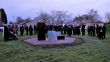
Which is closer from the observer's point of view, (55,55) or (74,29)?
(55,55)

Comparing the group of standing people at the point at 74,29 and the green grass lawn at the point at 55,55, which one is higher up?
the group of standing people at the point at 74,29

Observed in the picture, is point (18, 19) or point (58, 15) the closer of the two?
point (58, 15)

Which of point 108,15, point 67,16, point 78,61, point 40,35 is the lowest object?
point 78,61

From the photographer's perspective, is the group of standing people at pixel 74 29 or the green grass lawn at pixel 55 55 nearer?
the green grass lawn at pixel 55 55

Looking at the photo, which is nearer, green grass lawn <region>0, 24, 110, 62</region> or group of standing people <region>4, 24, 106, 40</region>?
green grass lawn <region>0, 24, 110, 62</region>

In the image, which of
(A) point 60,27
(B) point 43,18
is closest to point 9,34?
(A) point 60,27

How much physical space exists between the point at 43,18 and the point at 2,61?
104 feet

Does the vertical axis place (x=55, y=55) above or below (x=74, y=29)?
below

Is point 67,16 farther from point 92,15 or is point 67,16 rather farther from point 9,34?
point 92,15

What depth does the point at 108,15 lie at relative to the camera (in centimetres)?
6303

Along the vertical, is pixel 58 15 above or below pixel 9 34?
above

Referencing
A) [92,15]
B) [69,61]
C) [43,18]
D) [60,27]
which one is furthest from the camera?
[92,15]

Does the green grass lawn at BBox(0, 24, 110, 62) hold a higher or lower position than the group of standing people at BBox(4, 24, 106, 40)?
lower

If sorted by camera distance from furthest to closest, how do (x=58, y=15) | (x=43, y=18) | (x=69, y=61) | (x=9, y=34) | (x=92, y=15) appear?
1. (x=92, y=15)
2. (x=43, y=18)
3. (x=58, y=15)
4. (x=9, y=34)
5. (x=69, y=61)
